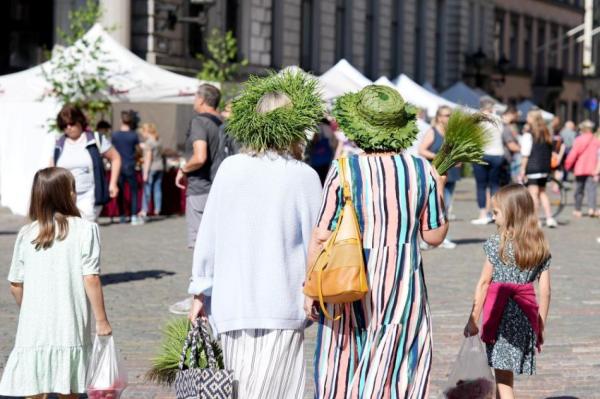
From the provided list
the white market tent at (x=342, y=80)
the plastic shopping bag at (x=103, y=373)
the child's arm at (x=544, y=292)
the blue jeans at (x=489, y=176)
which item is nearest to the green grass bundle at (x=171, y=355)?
the plastic shopping bag at (x=103, y=373)

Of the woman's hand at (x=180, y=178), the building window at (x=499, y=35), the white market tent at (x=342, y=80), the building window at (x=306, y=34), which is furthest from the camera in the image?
the building window at (x=499, y=35)

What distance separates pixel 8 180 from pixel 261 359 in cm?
1592

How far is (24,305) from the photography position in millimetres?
6016

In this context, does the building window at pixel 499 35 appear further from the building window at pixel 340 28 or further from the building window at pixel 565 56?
the building window at pixel 340 28

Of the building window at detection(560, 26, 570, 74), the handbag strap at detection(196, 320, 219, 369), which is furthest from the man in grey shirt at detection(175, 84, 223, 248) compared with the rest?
the building window at detection(560, 26, 570, 74)

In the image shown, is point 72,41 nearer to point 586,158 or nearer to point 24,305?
point 586,158

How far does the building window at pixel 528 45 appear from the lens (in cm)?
6072

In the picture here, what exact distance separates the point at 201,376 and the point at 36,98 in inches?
608

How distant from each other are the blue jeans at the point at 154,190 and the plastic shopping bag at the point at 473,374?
14.4 meters

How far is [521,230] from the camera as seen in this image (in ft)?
20.4

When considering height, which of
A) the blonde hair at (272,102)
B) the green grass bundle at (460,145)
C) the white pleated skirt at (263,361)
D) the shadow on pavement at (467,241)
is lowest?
the shadow on pavement at (467,241)

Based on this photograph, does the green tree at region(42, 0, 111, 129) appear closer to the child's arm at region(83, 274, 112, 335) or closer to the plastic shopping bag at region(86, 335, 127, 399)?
the child's arm at region(83, 274, 112, 335)

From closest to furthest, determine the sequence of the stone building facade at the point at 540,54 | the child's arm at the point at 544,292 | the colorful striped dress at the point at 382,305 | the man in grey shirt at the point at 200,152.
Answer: the colorful striped dress at the point at 382,305
the child's arm at the point at 544,292
the man in grey shirt at the point at 200,152
the stone building facade at the point at 540,54

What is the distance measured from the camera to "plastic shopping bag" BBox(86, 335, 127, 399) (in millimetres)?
5801
